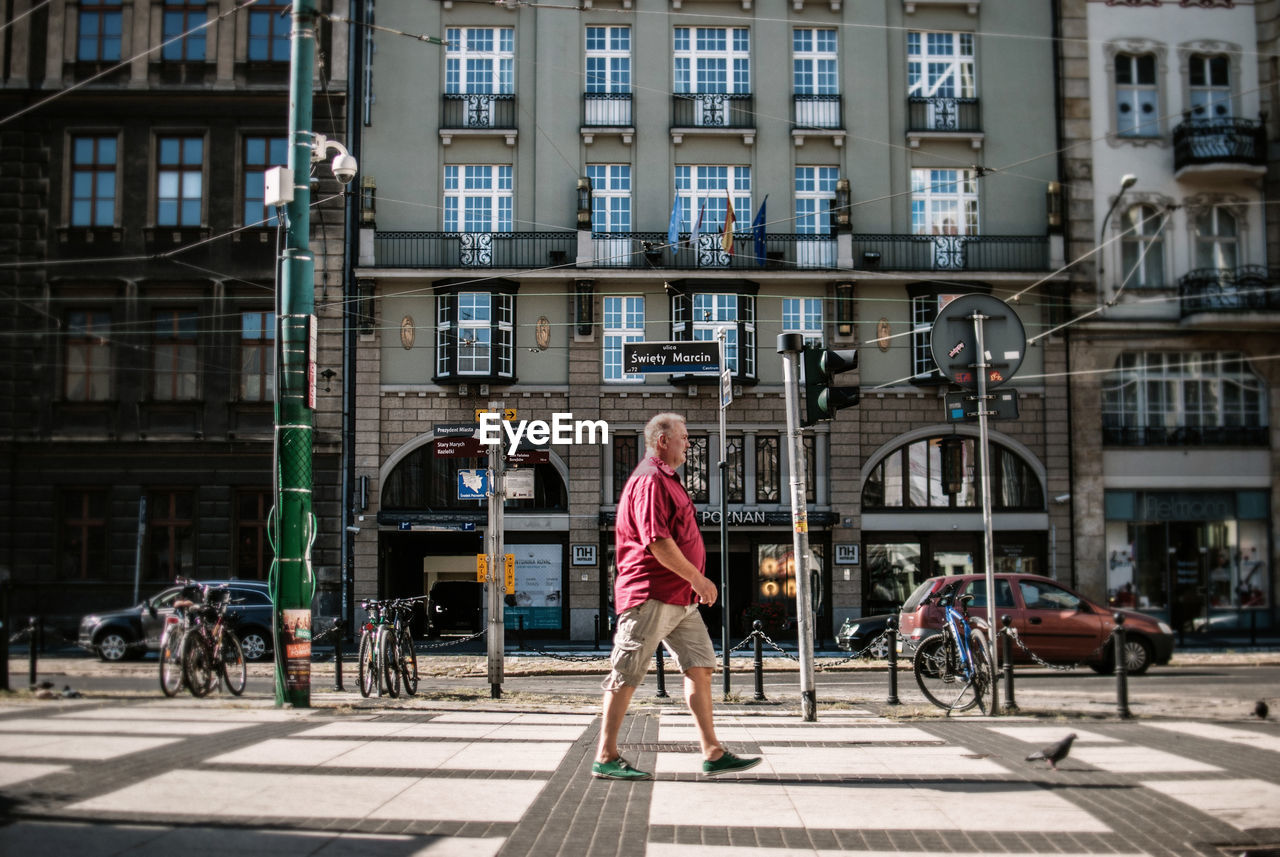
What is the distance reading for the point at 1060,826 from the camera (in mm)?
5160

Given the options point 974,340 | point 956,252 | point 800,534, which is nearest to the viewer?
point 800,534

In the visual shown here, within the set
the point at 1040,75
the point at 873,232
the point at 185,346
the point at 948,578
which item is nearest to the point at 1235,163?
the point at 1040,75

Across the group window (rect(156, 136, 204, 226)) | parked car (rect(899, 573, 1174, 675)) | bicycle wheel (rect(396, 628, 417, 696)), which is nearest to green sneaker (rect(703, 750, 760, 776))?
window (rect(156, 136, 204, 226))

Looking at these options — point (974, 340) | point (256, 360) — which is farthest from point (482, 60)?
point (256, 360)

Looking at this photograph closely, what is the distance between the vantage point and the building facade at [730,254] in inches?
1101

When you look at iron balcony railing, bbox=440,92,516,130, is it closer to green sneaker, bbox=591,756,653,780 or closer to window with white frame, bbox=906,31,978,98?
window with white frame, bbox=906,31,978,98

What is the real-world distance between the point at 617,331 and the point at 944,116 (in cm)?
1015

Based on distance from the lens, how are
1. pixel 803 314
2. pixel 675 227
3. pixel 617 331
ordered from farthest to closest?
pixel 803 314, pixel 617 331, pixel 675 227

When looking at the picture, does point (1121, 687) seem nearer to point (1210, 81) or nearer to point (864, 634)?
point (864, 634)

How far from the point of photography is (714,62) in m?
29.8

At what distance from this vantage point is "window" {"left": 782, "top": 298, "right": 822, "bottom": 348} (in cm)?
2861

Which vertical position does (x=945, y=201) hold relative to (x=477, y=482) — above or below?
above

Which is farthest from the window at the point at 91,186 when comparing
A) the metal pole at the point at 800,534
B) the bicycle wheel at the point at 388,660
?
the bicycle wheel at the point at 388,660

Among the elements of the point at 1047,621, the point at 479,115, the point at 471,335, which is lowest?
the point at 1047,621
